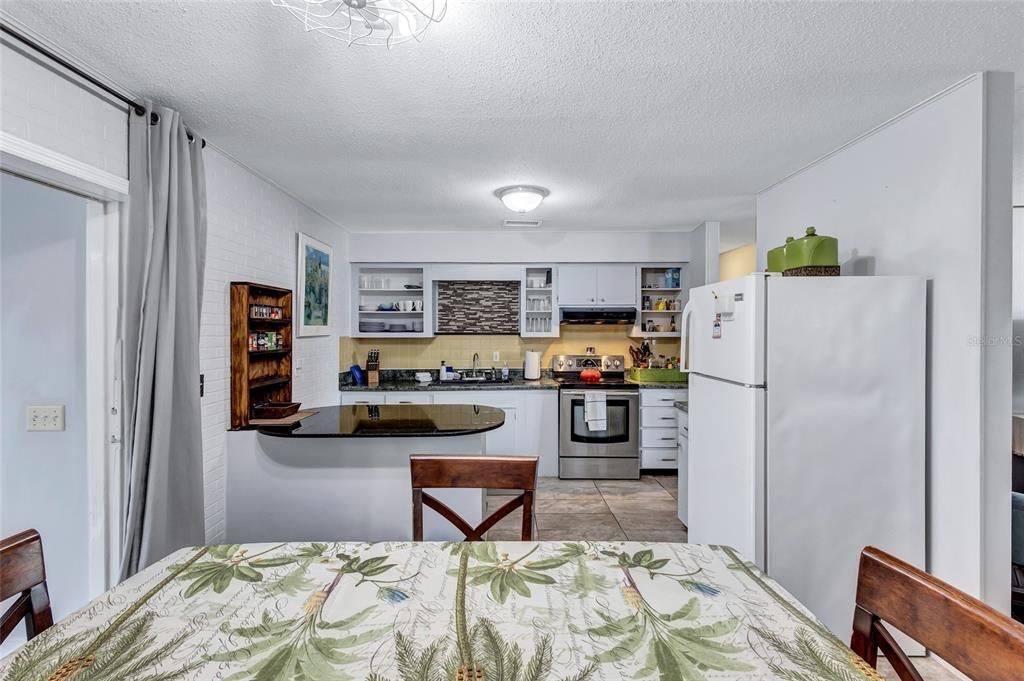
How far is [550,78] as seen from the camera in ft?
6.46

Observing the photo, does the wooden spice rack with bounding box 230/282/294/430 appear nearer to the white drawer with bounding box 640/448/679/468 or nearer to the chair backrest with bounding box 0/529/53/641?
the chair backrest with bounding box 0/529/53/641

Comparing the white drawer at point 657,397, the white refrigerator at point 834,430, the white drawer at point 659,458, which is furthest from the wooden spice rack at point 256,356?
the white drawer at point 659,458

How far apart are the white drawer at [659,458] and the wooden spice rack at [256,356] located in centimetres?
324

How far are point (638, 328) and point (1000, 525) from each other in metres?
3.37

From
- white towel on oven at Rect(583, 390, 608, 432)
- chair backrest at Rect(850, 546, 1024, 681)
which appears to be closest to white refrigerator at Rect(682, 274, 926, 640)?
chair backrest at Rect(850, 546, 1024, 681)

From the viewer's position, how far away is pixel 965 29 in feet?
5.40

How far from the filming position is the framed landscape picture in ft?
12.3

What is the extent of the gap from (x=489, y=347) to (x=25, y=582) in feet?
14.7

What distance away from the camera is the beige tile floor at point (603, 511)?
349 centimetres

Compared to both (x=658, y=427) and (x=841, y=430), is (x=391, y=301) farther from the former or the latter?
(x=841, y=430)

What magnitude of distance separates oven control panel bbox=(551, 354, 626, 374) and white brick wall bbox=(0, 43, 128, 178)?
4068 mm

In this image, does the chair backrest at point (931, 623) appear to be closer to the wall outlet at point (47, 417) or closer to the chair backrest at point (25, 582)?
the chair backrest at point (25, 582)

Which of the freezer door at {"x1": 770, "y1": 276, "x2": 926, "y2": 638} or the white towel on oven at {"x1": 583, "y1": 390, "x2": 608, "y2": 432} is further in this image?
the white towel on oven at {"x1": 583, "y1": 390, "x2": 608, "y2": 432}

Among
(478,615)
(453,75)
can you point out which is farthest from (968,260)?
(478,615)
